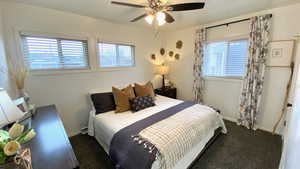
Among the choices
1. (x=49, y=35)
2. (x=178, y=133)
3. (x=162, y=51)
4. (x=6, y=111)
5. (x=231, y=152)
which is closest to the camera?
(x=6, y=111)

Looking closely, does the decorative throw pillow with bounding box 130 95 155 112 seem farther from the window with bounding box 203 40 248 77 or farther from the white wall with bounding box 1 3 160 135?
the window with bounding box 203 40 248 77

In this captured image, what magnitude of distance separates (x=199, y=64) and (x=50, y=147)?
11.1ft

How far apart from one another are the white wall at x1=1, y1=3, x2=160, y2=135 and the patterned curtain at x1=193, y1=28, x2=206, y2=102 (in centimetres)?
158

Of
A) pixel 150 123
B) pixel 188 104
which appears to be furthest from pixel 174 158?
pixel 188 104

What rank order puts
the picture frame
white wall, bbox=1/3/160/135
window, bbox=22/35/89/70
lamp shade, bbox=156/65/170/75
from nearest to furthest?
white wall, bbox=1/3/160/135 → window, bbox=22/35/89/70 → the picture frame → lamp shade, bbox=156/65/170/75

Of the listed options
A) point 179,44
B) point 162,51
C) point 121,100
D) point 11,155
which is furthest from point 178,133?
point 162,51

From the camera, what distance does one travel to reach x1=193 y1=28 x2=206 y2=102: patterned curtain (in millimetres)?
3377

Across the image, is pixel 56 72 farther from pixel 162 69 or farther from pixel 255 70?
pixel 255 70

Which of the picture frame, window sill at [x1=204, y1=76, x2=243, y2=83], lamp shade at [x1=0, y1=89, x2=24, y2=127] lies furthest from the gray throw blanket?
the picture frame

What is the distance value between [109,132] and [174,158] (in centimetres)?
96

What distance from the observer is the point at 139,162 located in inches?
51.9

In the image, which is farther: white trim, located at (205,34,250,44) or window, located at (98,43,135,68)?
window, located at (98,43,135,68)

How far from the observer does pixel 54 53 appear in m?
2.45

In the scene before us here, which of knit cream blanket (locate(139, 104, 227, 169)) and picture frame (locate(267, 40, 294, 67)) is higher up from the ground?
picture frame (locate(267, 40, 294, 67))
